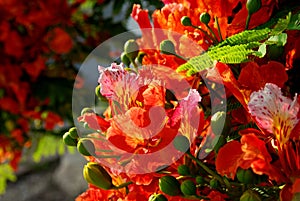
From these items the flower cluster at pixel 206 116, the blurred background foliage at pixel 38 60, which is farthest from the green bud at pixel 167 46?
the blurred background foliage at pixel 38 60

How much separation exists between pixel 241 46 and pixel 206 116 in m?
0.09

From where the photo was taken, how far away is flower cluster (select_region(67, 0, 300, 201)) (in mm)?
351

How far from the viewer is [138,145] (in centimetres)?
40

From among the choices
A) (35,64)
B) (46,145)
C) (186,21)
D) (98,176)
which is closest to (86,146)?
(98,176)

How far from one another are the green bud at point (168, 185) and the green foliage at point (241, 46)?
8 cm

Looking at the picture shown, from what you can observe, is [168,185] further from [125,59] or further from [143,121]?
[125,59]

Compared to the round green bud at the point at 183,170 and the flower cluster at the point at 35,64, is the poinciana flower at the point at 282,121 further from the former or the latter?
the flower cluster at the point at 35,64

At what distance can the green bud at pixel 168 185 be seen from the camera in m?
0.38

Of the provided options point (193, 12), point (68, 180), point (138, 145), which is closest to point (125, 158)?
point (138, 145)

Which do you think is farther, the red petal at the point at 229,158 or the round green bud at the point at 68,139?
the round green bud at the point at 68,139

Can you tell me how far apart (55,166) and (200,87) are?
2.52 meters

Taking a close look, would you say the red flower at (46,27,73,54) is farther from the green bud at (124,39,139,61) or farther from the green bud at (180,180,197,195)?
the green bud at (180,180,197,195)

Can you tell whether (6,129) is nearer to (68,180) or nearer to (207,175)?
(207,175)

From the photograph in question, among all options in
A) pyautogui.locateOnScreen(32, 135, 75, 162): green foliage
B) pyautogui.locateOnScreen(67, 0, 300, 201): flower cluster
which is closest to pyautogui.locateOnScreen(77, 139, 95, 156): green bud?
pyautogui.locateOnScreen(67, 0, 300, 201): flower cluster
